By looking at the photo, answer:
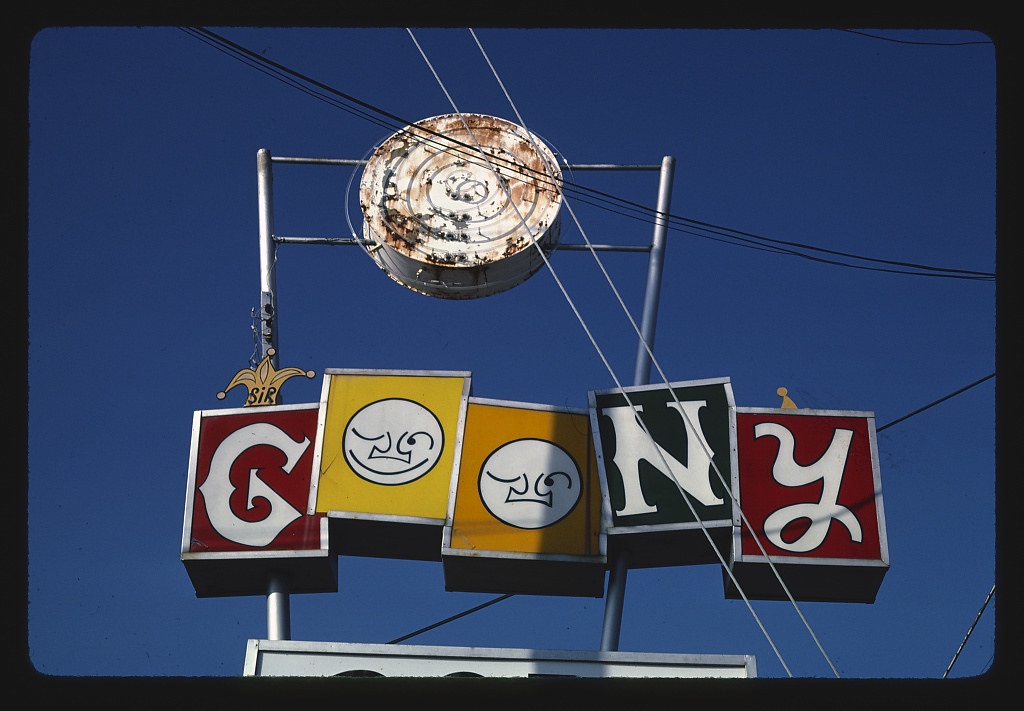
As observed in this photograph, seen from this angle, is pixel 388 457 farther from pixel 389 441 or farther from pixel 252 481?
pixel 252 481

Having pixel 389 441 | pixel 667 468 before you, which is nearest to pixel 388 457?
pixel 389 441

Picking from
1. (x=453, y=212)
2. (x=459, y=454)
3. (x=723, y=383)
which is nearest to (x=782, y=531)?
(x=723, y=383)

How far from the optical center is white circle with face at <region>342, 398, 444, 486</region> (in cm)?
1174

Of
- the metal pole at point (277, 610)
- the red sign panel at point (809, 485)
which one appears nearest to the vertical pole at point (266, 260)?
the metal pole at point (277, 610)

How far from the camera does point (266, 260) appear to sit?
13.7 metres

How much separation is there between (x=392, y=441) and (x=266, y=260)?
2690mm

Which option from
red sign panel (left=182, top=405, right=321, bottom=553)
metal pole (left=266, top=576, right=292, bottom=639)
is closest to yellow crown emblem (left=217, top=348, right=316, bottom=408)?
red sign panel (left=182, top=405, right=321, bottom=553)

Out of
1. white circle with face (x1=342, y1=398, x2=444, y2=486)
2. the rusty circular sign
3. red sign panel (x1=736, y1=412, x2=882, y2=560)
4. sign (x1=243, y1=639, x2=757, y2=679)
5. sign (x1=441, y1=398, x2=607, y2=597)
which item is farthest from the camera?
the rusty circular sign

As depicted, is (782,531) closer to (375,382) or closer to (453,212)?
(375,382)

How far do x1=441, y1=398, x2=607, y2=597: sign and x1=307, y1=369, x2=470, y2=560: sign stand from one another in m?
0.19

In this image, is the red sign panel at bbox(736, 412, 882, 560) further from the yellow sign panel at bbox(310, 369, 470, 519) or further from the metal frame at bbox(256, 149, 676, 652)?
the yellow sign panel at bbox(310, 369, 470, 519)

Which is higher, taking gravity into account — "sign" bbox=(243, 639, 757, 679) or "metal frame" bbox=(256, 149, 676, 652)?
"metal frame" bbox=(256, 149, 676, 652)

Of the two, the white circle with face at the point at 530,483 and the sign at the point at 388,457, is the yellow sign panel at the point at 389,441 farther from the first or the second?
the white circle with face at the point at 530,483

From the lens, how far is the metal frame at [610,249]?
1172 cm
